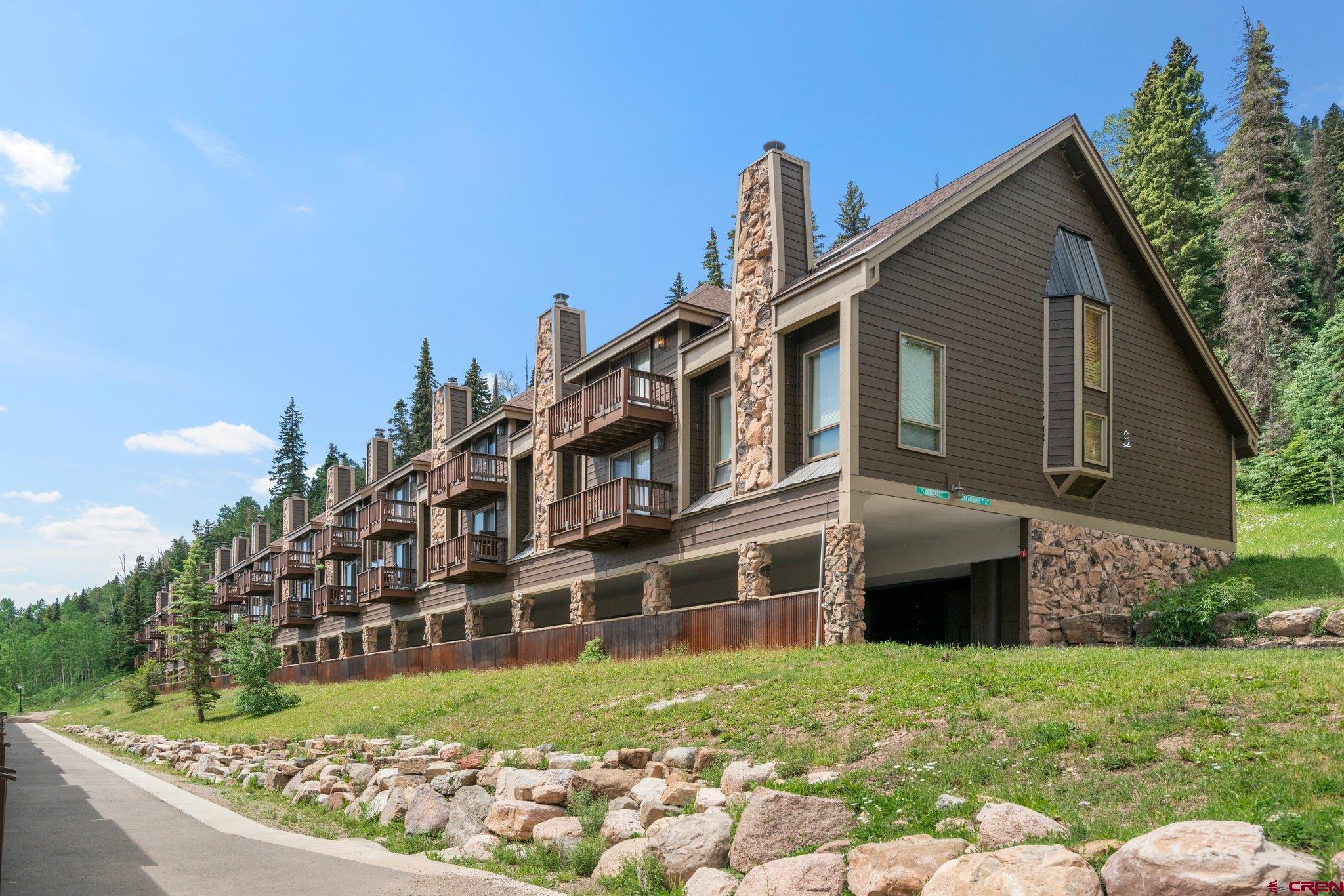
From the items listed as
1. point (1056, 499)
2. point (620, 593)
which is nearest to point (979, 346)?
point (1056, 499)

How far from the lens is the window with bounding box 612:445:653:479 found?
28281mm

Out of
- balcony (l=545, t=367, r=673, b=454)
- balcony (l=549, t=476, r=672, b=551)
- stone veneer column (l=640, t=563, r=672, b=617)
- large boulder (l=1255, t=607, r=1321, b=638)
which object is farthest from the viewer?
balcony (l=545, t=367, r=673, b=454)

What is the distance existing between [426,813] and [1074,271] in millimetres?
18529

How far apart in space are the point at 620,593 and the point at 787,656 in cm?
1664

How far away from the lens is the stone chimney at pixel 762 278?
22.6 meters

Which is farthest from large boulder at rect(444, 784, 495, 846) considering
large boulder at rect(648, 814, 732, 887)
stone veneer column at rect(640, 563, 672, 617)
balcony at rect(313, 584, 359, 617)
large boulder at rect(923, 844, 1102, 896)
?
balcony at rect(313, 584, 359, 617)

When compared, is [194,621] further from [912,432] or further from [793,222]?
[912,432]

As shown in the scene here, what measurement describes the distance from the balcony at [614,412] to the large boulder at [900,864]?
19053 mm

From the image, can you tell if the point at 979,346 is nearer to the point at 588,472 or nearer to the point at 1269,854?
the point at 588,472

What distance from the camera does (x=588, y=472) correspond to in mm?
31172

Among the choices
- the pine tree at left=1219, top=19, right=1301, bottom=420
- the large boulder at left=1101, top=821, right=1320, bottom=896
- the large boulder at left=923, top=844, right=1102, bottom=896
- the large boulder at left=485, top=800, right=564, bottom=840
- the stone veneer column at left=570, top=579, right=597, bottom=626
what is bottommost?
the large boulder at left=485, top=800, right=564, bottom=840

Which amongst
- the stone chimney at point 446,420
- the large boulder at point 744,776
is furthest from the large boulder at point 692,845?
the stone chimney at point 446,420

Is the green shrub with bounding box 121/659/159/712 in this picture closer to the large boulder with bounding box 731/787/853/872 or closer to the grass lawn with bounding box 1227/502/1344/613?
the grass lawn with bounding box 1227/502/1344/613

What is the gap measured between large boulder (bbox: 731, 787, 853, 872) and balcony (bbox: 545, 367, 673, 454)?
1789 cm
